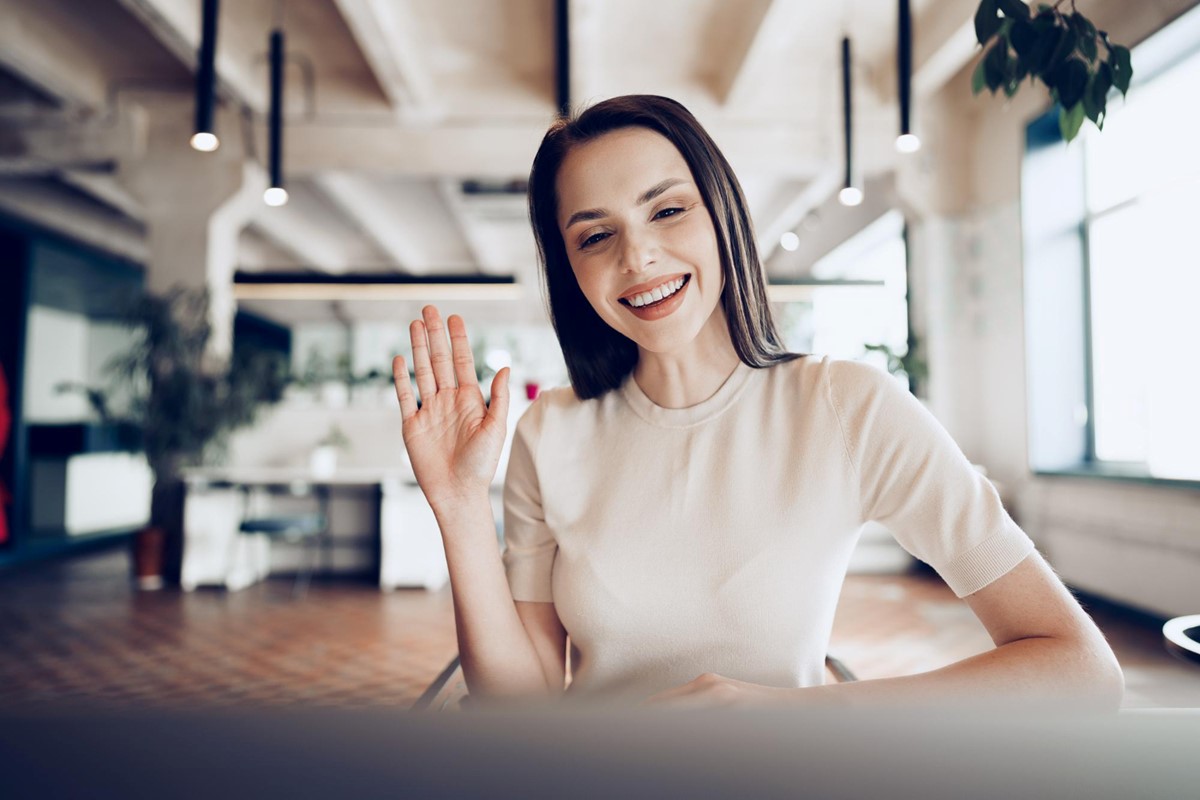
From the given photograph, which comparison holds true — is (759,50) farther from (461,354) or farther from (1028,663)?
(1028,663)

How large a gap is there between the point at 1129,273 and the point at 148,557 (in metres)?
6.96

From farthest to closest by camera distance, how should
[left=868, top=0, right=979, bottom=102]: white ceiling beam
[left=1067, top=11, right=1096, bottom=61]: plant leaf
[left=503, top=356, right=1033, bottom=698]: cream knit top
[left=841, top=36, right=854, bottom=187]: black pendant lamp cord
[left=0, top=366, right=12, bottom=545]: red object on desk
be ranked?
[left=0, top=366, right=12, bottom=545]: red object on desk, [left=868, top=0, right=979, bottom=102]: white ceiling beam, [left=841, top=36, right=854, bottom=187]: black pendant lamp cord, [left=1067, top=11, right=1096, bottom=61]: plant leaf, [left=503, top=356, right=1033, bottom=698]: cream knit top

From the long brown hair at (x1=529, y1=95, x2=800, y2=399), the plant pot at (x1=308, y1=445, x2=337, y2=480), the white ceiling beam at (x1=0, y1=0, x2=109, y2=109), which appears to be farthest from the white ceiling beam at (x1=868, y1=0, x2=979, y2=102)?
the white ceiling beam at (x1=0, y1=0, x2=109, y2=109)

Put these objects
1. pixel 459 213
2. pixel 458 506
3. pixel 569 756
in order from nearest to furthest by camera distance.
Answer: pixel 569 756 → pixel 458 506 → pixel 459 213

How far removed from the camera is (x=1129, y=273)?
4.79 metres

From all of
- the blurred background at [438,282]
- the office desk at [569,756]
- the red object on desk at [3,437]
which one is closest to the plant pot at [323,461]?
the blurred background at [438,282]

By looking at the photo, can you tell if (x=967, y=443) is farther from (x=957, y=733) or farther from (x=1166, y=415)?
(x=957, y=733)

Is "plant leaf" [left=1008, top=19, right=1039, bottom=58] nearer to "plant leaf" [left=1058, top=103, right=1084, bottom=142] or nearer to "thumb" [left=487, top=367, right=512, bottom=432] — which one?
"plant leaf" [left=1058, top=103, right=1084, bottom=142]

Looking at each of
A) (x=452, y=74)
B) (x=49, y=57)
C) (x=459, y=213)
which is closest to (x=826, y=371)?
(x=452, y=74)

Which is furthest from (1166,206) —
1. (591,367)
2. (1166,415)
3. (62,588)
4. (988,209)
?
(62,588)

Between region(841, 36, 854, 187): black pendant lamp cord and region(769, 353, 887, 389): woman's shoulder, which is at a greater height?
region(841, 36, 854, 187): black pendant lamp cord

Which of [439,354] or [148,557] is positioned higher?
[439,354]

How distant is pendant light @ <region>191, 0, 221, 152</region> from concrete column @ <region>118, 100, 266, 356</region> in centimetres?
257

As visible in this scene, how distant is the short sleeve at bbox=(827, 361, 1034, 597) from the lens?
2.95 feet
